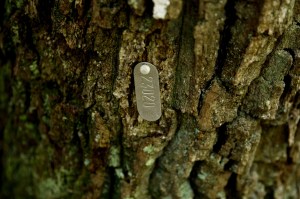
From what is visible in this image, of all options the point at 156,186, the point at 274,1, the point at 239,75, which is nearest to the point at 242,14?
the point at 274,1

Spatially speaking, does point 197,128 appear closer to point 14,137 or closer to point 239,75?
point 239,75

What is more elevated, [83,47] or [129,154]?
[83,47]

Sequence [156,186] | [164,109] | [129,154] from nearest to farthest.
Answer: [164,109] < [129,154] < [156,186]
